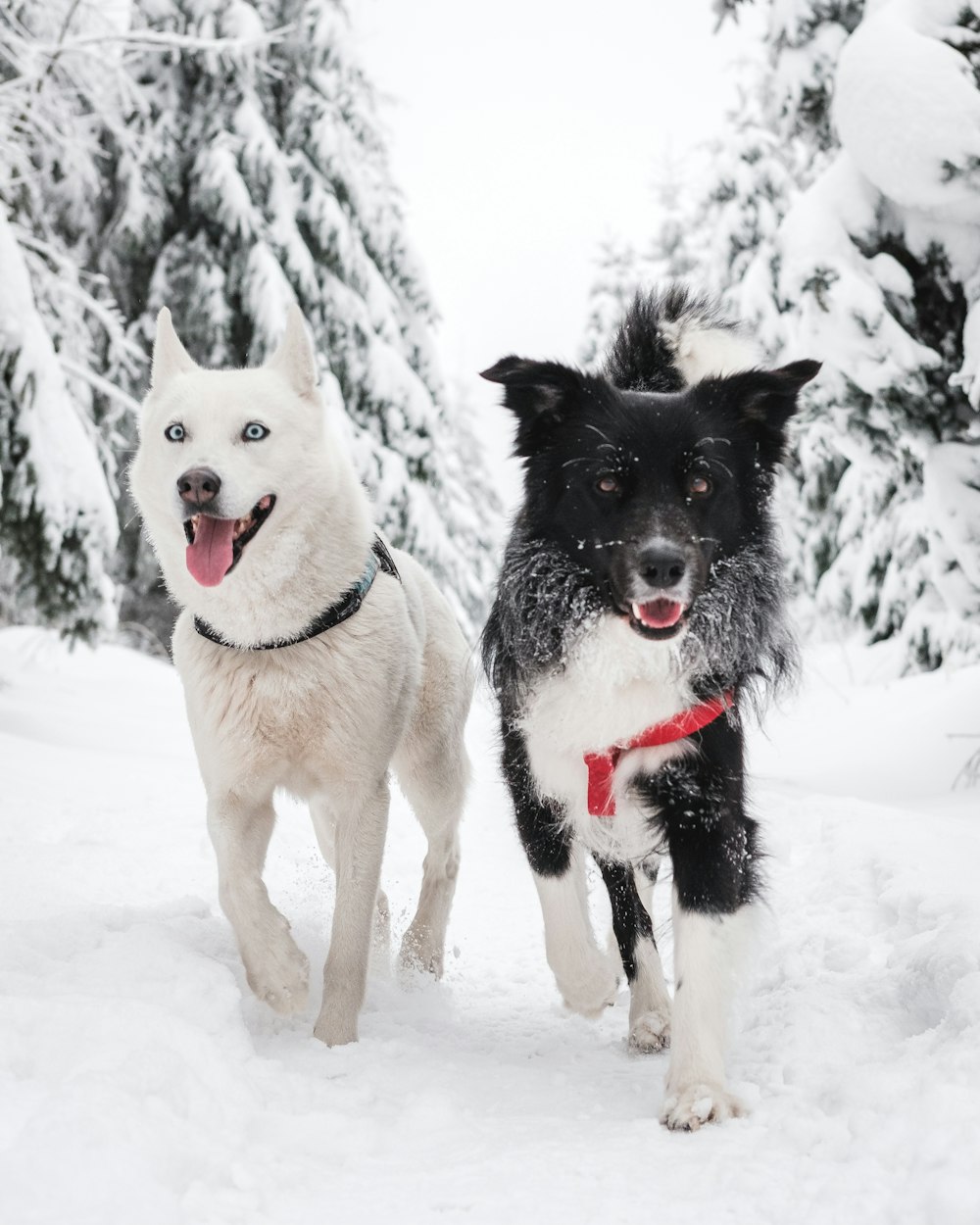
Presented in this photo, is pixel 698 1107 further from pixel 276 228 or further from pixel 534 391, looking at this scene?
pixel 276 228

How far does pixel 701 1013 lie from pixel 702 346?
7.32 ft

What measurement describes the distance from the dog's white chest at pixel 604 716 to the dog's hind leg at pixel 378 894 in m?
1.08

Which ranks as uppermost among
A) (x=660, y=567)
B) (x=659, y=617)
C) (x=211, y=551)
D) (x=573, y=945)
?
(x=660, y=567)

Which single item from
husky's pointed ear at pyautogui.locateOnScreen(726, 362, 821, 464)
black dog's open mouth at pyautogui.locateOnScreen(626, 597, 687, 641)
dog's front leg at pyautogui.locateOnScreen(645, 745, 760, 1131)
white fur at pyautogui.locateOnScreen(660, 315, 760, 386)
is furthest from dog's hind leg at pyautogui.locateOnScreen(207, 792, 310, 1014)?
white fur at pyautogui.locateOnScreen(660, 315, 760, 386)

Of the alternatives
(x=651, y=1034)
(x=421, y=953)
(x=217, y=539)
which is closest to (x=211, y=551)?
(x=217, y=539)

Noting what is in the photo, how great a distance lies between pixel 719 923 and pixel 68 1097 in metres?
1.60

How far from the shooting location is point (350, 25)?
15.7 meters

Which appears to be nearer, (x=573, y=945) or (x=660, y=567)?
(x=660, y=567)

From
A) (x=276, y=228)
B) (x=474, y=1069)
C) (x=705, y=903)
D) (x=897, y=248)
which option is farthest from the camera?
(x=276, y=228)

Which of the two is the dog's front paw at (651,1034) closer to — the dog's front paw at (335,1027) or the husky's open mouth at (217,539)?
the dog's front paw at (335,1027)

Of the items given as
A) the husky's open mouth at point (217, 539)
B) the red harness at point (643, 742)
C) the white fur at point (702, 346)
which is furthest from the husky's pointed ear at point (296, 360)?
the red harness at point (643, 742)

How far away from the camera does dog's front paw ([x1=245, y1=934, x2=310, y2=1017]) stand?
332 cm

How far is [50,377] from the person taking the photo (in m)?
6.87

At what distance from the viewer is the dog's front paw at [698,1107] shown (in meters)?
2.59
